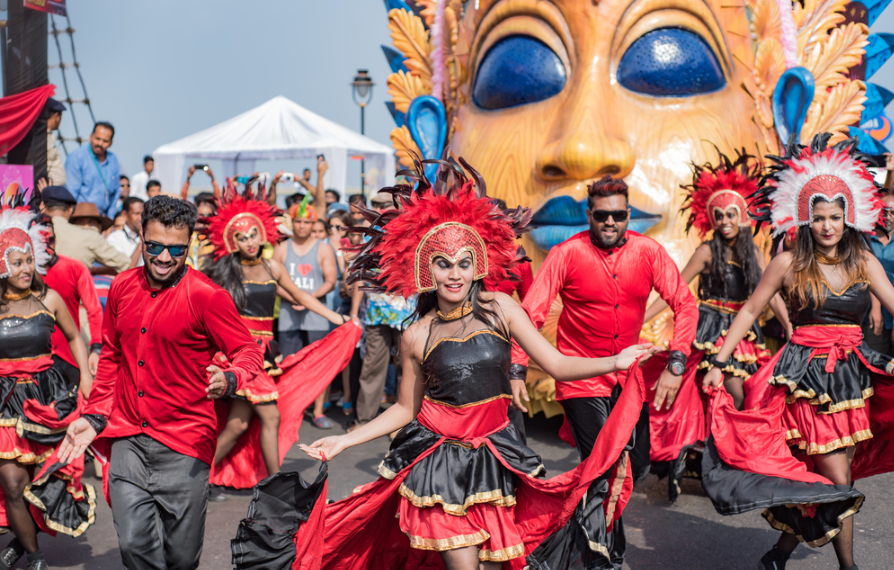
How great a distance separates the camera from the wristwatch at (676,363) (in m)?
3.85

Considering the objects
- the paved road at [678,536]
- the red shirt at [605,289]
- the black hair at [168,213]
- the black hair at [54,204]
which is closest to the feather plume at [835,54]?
the paved road at [678,536]

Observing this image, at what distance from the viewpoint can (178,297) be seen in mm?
3322

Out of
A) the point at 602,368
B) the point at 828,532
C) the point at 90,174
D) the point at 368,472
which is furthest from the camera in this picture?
the point at 90,174

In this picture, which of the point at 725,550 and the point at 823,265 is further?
the point at 725,550

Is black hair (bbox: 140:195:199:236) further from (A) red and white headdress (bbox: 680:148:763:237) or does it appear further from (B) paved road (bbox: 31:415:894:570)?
(A) red and white headdress (bbox: 680:148:763:237)

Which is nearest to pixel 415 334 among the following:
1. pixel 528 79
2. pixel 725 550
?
pixel 725 550

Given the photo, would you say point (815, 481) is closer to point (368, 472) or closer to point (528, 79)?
point (368, 472)

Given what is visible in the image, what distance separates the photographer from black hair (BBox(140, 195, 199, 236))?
328 cm

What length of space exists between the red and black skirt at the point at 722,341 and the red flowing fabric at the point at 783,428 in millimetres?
1231

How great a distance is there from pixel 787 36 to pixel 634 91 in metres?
1.50

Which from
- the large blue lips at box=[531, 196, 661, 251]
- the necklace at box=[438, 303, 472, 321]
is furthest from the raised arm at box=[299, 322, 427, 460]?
the large blue lips at box=[531, 196, 661, 251]

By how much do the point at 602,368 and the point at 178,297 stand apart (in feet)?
5.90

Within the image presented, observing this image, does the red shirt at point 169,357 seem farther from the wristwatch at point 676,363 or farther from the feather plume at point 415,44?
the feather plume at point 415,44

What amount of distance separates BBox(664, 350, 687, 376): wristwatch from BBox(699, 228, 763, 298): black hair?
178 centimetres
